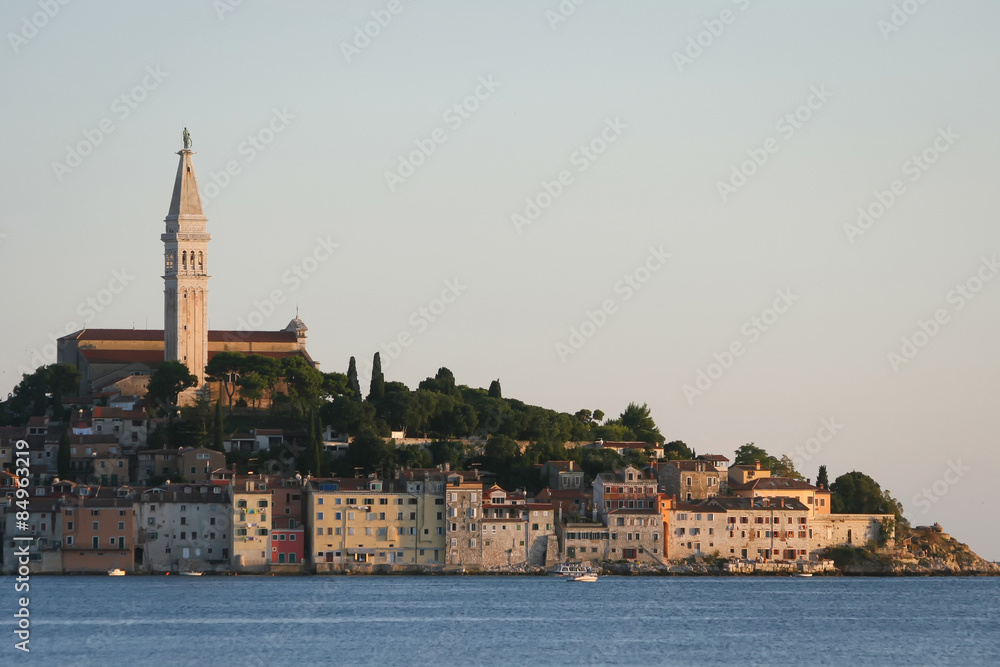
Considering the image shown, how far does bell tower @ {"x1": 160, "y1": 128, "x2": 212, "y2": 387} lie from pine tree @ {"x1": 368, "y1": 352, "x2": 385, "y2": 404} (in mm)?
9248

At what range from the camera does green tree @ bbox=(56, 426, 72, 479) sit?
93.4 metres

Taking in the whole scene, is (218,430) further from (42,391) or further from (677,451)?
(677,451)

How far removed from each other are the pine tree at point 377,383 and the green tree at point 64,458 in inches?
557

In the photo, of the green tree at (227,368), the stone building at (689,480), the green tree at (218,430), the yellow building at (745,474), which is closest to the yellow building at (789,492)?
the stone building at (689,480)

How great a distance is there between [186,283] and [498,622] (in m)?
41.7

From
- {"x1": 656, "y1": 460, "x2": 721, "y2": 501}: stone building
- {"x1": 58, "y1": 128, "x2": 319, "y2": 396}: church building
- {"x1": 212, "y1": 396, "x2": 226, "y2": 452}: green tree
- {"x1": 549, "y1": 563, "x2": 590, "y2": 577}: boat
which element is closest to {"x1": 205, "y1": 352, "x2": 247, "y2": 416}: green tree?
{"x1": 58, "y1": 128, "x2": 319, "y2": 396}: church building

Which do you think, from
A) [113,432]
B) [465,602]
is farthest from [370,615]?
[113,432]

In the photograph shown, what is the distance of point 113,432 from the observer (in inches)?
3824

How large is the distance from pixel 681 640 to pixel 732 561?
26466 millimetres

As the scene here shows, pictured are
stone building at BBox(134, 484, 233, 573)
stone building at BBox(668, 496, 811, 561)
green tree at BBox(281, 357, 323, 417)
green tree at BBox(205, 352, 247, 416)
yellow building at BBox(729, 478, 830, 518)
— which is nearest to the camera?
stone building at BBox(134, 484, 233, 573)

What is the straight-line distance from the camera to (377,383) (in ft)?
326

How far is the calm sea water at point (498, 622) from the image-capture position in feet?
194

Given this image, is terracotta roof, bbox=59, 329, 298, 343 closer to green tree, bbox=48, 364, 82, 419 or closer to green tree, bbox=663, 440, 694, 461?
green tree, bbox=48, 364, 82, 419

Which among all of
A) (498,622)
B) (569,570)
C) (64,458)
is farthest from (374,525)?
(498,622)
